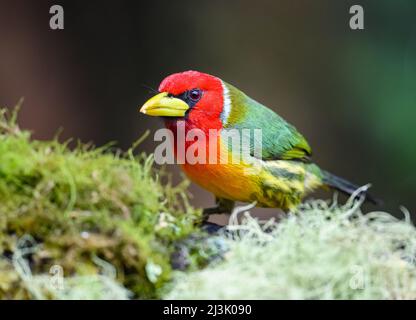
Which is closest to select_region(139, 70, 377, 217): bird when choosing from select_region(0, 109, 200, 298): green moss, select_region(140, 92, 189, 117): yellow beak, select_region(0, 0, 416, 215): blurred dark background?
select_region(140, 92, 189, 117): yellow beak

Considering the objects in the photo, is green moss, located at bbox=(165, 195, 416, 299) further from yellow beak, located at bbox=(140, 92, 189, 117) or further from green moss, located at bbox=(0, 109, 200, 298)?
yellow beak, located at bbox=(140, 92, 189, 117)

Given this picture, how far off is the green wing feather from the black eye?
0.21 m

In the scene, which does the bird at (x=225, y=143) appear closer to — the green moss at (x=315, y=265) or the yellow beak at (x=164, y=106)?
the yellow beak at (x=164, y=106)

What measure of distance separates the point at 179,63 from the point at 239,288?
4.68 meters

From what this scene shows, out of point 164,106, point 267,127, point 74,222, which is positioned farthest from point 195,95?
point 74,222

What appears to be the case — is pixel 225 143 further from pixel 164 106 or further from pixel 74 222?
pixel 74 222

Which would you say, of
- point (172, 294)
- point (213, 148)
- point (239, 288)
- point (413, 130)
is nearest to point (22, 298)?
point (172, 294)

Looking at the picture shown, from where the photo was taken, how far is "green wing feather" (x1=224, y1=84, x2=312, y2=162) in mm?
3189

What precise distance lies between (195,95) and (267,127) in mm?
553

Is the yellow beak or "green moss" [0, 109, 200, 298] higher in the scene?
the yellow beak

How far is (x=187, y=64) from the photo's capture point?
6324 mm

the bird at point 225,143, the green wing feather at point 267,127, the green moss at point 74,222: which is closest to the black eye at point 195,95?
the bird at point 225,143

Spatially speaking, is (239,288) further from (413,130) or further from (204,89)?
(413,130)

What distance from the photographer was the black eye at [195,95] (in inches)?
117
